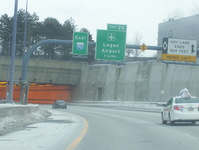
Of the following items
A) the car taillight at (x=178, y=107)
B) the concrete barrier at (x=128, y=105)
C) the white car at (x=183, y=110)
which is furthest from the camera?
the concrete barrier at (x=128, y=105)

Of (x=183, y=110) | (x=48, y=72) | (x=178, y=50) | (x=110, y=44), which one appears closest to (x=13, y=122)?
(x=183, y=110)

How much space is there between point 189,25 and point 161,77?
35.7 metres

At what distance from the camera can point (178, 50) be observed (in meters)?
39.2

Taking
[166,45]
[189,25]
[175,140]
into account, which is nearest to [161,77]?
[166,45]

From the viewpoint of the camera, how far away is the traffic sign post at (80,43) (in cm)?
3809

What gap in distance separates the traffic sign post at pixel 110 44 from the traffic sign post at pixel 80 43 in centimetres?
130

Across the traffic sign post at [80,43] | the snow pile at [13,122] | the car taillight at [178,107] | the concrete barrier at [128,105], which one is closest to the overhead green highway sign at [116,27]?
the traffic sign post at [80,43]

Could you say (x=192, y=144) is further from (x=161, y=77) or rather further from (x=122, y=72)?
(x=122, y=72)

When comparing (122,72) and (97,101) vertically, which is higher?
(122,72)

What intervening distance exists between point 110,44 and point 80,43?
2.76 m

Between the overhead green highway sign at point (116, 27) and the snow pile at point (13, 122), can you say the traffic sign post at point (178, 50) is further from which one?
the snow pile at point (13, 122)

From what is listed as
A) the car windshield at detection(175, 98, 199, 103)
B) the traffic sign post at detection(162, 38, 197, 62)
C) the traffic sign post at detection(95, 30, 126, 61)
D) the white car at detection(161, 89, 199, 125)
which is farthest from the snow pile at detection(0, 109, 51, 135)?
the traffic sign post at detection(162, 38, 197, 62)

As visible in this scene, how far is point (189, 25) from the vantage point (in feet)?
313

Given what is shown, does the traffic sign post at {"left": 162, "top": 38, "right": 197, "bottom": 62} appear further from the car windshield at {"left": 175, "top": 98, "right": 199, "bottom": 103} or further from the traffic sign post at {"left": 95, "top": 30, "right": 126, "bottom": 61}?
the car windshield at {"left": 175, "top": 98, "right": 199, "bottom": 103}
